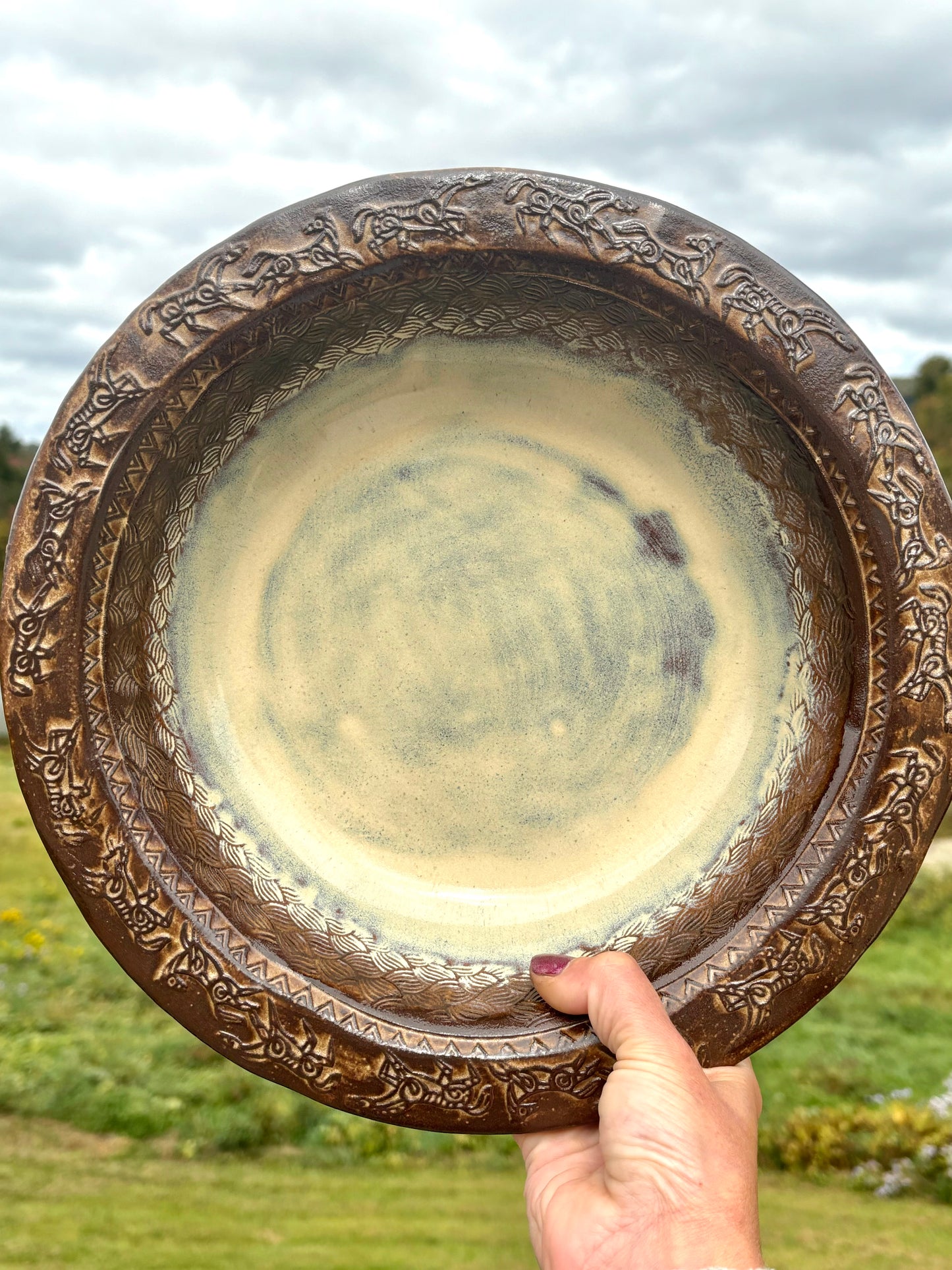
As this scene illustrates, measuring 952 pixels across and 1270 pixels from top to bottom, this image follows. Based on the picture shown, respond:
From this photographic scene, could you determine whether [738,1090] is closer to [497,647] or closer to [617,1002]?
[617,1002]

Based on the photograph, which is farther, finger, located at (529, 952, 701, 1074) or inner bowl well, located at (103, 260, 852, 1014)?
inner bowl well, located at (103, 260, 852, 1014)

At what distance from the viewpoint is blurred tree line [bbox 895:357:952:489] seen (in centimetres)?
265

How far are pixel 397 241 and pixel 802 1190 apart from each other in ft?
6.37

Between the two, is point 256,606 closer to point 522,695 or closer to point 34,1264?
point 522,695

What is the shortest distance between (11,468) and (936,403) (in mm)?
2786

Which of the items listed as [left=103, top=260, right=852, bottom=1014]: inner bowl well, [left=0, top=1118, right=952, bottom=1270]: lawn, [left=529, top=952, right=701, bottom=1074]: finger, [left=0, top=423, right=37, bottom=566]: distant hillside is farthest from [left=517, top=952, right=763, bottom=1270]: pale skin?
[left=0, top=423, right=37, bottom=566]: distant hillside

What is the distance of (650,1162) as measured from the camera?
103 centimetres

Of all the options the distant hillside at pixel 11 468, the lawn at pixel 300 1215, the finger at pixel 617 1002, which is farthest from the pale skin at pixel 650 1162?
the distant hillside at pixel 11 468

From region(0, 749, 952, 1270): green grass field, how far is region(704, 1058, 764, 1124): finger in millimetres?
762

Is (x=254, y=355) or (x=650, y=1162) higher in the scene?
(x=254, y=355)

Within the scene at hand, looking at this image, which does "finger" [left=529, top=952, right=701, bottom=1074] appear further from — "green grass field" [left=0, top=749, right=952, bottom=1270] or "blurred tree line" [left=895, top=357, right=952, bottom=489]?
"blurred tree line" [left=895, top=357, right=952, bottom=489]

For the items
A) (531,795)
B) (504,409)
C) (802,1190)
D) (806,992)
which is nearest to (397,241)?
(504,409)

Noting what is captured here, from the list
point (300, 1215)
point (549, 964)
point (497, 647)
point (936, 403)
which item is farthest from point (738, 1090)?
point (936, 403)

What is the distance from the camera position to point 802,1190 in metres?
1.83
